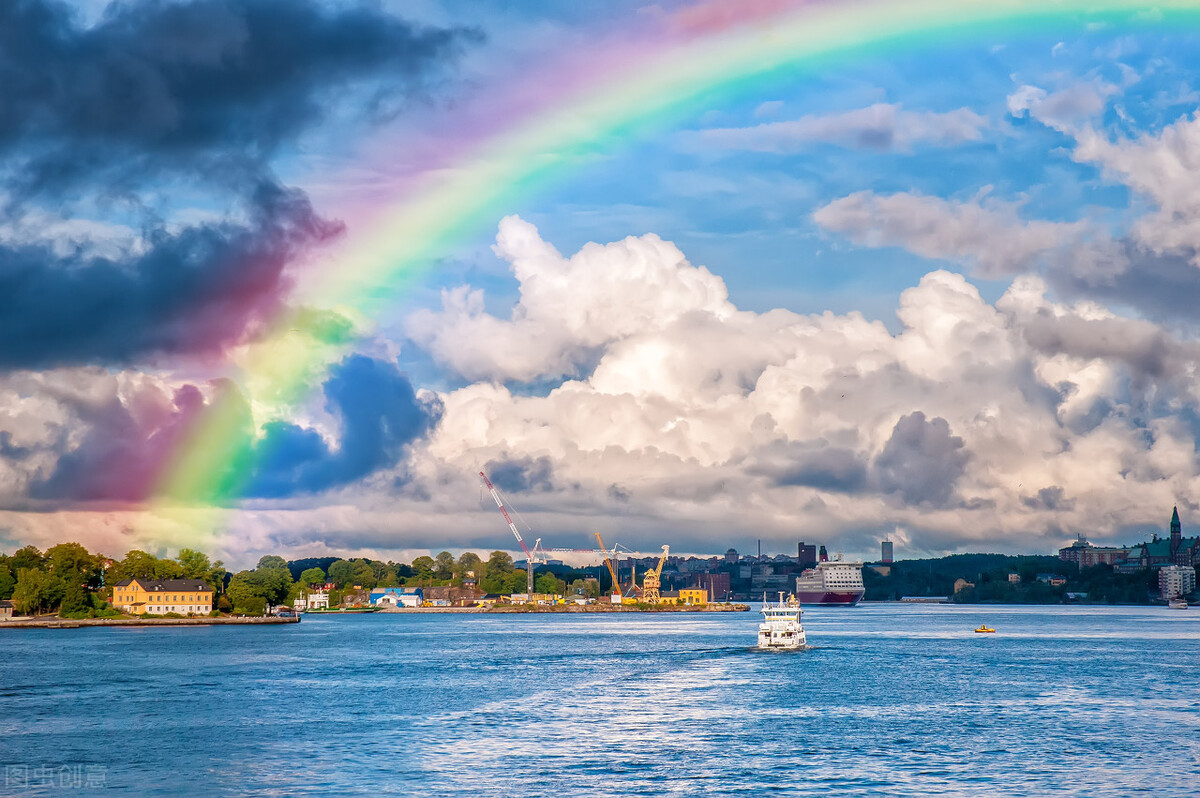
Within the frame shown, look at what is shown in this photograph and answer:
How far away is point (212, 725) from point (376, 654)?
64.4 meters

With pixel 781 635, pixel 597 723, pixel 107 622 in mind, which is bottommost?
pixel 107 622

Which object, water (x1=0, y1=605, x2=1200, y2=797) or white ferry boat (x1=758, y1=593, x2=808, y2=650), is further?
white ferry boat (x1=758, y1=593, x2=808, y2=650)

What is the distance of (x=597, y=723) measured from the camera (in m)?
64.2

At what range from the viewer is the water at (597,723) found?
4769 cm

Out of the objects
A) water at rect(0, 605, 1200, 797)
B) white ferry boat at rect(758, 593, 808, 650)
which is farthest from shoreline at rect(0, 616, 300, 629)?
white ferry boat at rect(758, 593, 808, 650)

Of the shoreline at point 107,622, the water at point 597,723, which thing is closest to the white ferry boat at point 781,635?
the water at point 597,723

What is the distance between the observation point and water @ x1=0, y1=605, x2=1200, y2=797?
47688 millimetres

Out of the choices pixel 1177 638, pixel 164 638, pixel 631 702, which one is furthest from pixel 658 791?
pixel 1177 638

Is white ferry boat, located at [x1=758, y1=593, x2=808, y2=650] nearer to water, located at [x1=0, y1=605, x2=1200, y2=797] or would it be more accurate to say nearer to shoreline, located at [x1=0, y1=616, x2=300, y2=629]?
water, located at [x1=0, y1=605, x2=1200, y2=797]

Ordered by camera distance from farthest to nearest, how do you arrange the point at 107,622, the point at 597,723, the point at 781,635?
the point at 107,622
the point at 781,635
the point at 597,723

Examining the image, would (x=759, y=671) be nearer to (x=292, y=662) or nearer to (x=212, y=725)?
(x=292, y=662)

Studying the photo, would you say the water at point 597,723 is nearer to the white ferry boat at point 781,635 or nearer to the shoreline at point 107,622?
the white ferry boat at point 781,635

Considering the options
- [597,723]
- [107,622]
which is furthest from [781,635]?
[107,622]

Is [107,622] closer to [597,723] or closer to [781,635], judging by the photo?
[781,635]
